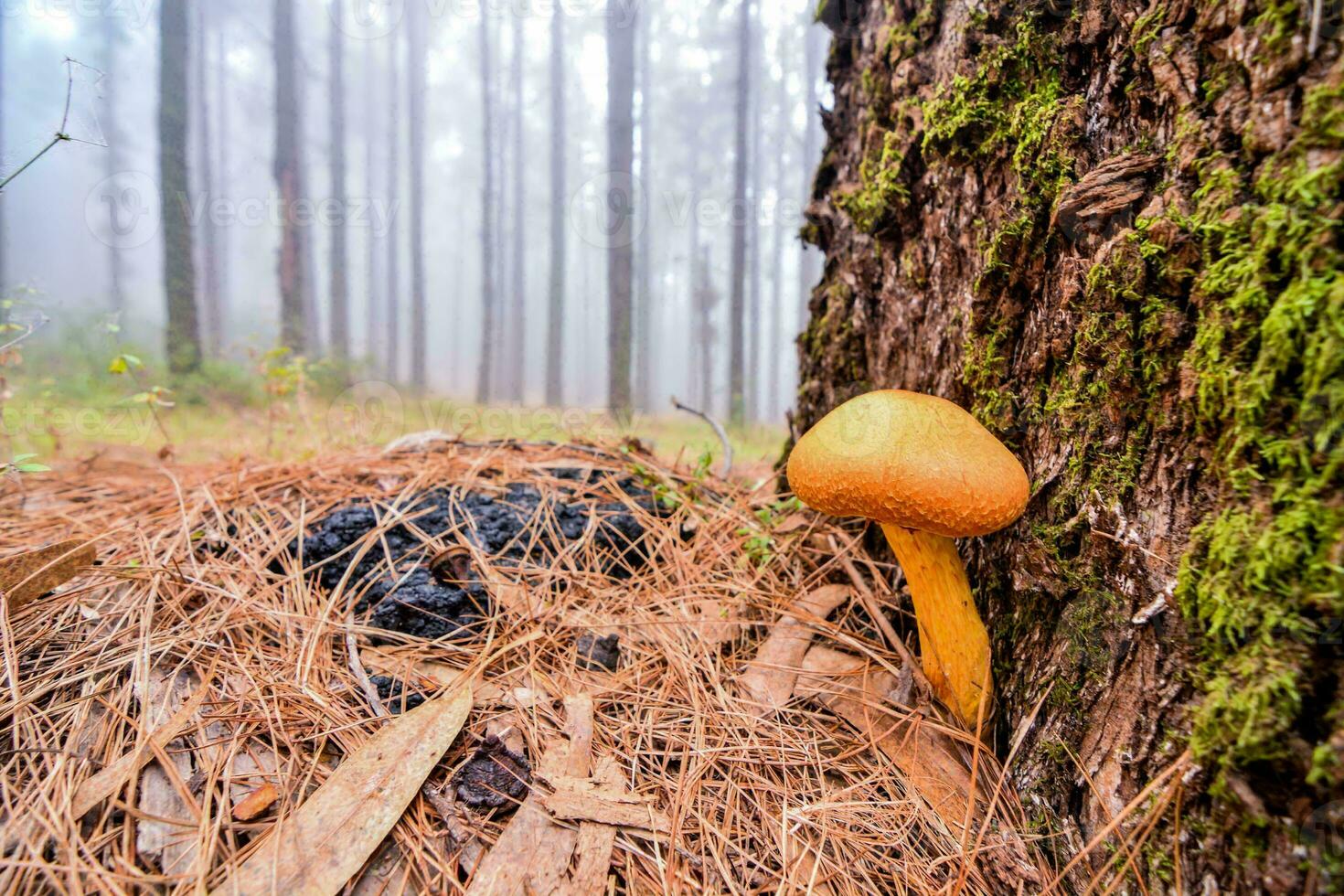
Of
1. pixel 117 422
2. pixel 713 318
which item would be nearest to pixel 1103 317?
pixel 117 422

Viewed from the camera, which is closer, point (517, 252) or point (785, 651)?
point (785, 651)

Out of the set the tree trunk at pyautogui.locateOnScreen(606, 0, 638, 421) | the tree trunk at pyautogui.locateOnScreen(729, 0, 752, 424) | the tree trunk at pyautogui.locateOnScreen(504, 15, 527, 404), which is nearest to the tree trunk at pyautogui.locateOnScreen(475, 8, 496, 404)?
the tree trunk at pyautogui.locateOnScreen(504, 15, 527, 404)

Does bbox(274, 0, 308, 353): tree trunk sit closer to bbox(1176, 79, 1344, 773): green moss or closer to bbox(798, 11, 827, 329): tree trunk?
bbox(798, 11, 827, 329): tree trunk

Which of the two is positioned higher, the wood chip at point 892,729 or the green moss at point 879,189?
the green moss at point 879,189

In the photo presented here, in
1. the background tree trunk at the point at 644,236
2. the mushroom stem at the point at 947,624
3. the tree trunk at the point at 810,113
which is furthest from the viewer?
Answer: the tree trunk at the point at 810,113

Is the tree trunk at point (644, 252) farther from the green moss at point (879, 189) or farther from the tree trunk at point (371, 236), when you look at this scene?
the green moss at point (879, 189)

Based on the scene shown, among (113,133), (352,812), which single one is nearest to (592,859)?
(352,812)

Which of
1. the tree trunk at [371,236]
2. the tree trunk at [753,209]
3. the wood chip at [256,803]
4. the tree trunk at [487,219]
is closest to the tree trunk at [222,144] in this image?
the tree trunk at [371,236]

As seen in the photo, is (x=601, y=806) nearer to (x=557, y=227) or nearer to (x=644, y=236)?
(x=557, y=227)
